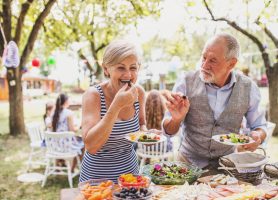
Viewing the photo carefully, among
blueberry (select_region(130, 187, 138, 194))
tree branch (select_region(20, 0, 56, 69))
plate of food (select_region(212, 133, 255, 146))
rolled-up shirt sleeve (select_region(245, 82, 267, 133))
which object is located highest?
tree branch (select_region(20, 0, 56, 69))

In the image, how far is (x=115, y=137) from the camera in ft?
6.90

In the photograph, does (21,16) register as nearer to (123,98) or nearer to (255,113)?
(255,113)

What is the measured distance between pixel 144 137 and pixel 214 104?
0.60m

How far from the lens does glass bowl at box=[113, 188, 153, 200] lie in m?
1.71

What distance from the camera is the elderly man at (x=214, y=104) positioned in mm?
2443

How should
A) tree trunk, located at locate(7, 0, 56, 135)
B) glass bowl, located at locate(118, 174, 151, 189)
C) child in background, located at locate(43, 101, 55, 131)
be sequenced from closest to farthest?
glass bowl, located at locate(118, 174, 151, 189)
child in background, located at locate(43, 101, 55, 131)
tree trunk, located at locate(7, 0, 56, 135)

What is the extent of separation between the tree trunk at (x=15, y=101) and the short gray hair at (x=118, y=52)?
7.97 meters

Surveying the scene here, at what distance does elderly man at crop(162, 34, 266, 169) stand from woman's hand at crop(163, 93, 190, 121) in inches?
2.6

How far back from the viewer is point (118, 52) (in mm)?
1956

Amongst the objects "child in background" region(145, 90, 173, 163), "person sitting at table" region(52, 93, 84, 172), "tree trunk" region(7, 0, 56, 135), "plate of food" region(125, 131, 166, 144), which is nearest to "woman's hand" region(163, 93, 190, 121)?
"plate of food" region(125, 131, 166, 144)

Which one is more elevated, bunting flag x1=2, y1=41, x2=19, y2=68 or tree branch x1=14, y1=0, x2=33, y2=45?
tree branch x1=14, y1=0, x2=33, y2=45

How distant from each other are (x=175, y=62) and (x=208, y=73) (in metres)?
17.1

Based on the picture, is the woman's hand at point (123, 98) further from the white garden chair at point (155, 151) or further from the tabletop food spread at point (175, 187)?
the white garden chair at point (155, 151)

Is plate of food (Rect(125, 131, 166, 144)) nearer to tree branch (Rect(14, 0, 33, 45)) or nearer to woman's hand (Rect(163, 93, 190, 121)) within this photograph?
woman's hand (Rect(163, 93, 190, 121))
